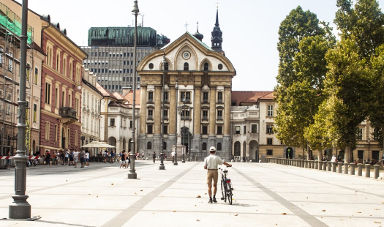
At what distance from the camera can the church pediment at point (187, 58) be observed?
3981 inches

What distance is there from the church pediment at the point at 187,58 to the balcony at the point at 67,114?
4538cm

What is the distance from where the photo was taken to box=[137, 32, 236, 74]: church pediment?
101125 millimetres

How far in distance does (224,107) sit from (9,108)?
6380 centimetres

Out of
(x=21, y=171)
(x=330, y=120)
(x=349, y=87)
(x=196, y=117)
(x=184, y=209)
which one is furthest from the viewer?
(x=196, y=117)

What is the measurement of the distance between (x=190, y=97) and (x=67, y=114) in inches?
1881

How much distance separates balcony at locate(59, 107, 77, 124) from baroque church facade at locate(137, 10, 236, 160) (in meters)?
44.3

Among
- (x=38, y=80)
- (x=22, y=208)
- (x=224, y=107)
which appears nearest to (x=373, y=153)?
(x=224, y=107)

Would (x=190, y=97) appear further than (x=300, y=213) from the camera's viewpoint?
Yes

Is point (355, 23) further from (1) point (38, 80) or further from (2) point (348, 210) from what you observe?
(2) point (348, 210)

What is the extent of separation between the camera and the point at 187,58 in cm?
10212

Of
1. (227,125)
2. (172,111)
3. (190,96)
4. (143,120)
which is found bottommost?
(227,125)

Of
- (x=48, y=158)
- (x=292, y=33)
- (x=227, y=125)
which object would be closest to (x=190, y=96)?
(x=227, y=125)

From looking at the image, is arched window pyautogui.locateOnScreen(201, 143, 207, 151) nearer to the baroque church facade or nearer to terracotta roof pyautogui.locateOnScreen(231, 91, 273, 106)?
the baroque church facade

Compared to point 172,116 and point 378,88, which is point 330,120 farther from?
point 172,116
